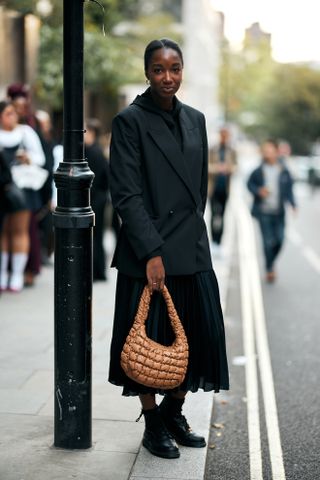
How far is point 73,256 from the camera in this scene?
410 centimetres

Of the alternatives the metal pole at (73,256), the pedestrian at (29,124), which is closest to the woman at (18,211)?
the pedestrian at (29,124)

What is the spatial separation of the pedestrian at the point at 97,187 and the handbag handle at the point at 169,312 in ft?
18.0

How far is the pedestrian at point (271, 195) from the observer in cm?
1118

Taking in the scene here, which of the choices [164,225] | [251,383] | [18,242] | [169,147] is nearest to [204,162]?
[169,147]

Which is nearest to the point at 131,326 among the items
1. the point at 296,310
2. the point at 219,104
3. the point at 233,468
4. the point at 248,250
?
the point at 233,468

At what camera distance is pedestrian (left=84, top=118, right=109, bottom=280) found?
31.1ft

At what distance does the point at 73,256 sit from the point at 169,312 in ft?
1.74

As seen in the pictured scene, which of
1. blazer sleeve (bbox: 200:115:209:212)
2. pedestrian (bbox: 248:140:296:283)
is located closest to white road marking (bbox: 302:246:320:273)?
pedestrian (bbox: 248:140:296:283)

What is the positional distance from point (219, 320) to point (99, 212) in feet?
18.8

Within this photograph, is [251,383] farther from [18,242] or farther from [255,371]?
[18,242]

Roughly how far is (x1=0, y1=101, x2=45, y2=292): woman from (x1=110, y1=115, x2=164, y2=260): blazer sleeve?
445 cm

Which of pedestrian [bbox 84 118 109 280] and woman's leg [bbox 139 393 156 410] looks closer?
woman's leg [bbox 139 393 156 410]

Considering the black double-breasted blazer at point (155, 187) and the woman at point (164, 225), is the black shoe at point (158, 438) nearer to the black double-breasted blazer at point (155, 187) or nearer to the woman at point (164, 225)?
the woman at point (164, 225)

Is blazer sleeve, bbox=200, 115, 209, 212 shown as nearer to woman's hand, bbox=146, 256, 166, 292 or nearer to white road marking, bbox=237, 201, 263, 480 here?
woman's hand, bbox=146, 256, 166, 292
